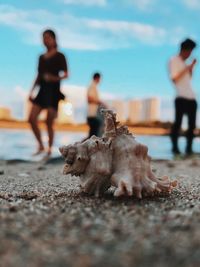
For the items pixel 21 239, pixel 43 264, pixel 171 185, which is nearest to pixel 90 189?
pixel 171 185

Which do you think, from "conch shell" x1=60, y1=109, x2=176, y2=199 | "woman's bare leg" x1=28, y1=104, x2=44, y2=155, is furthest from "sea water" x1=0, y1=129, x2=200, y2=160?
"conch shell" x1=60, y1=109, x2=176, y2=199

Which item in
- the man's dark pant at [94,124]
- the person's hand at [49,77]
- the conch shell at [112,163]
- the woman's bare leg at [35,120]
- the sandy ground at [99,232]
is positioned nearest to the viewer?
the sandy ground at [99,232]

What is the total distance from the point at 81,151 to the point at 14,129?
53.2 ft

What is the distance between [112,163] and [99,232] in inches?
30.9

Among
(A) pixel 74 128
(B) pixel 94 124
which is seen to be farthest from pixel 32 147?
(A) pixel 74 128

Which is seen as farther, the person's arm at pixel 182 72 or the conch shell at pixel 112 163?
the person's arm at pixel 182 72

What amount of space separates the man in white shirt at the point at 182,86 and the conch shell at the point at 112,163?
5.35 metres

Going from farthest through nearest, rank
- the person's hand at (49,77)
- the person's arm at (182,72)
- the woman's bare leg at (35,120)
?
the person's arm at (182,72) < the woman's bare leg at (35,120) < the person's hand at (49,77)

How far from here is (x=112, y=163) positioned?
2.25m

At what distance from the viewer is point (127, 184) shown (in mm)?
2080

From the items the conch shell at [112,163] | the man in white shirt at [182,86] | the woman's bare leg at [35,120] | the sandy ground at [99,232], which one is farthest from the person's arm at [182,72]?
the sandy ground at [99,232]

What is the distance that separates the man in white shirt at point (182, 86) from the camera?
295 inches

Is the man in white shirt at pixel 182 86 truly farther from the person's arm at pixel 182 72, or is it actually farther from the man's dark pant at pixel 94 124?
the man's dark pant at pixel 94 124

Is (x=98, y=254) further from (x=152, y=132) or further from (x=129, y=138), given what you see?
(x=152, y=132)
